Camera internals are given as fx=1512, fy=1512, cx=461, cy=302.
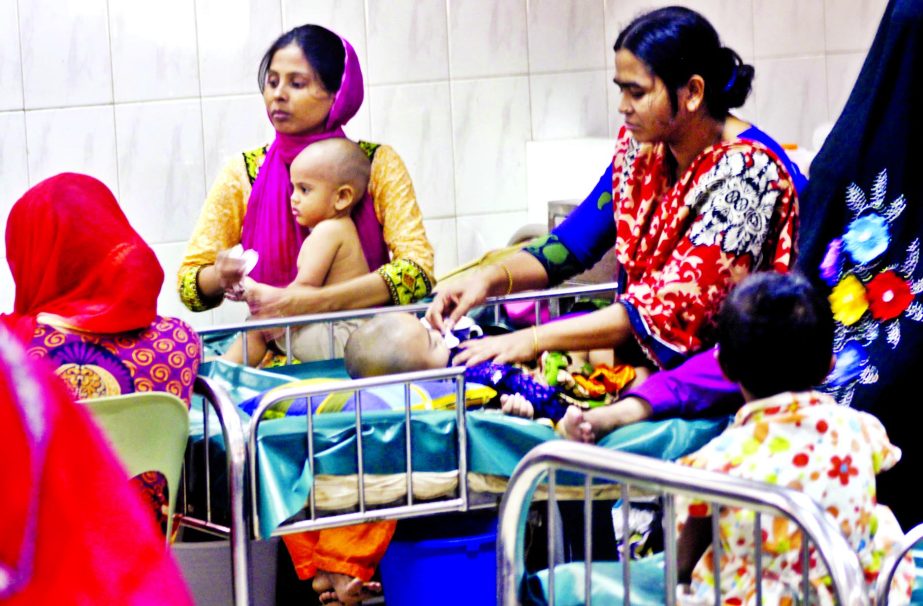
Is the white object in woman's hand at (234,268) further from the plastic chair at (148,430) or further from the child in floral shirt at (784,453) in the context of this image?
the child in floral shirt at (784,453)

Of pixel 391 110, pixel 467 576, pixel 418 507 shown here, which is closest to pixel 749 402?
pixel 418 507

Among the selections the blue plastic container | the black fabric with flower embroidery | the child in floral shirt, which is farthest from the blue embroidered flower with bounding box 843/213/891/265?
the blue plastic container

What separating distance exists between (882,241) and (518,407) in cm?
82

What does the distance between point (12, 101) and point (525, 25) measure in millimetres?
1873

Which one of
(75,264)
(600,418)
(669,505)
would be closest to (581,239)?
(600,418)

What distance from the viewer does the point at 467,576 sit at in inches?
137

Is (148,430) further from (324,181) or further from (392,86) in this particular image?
(392,86)

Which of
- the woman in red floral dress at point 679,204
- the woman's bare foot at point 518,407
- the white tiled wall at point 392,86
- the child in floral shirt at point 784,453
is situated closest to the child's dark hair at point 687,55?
the woman in red floral dress at point 679,204

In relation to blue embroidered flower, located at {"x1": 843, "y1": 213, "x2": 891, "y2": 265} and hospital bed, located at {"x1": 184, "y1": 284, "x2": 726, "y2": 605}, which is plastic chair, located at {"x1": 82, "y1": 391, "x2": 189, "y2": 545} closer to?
hospital bed, located at {"x1": 184, "y1": 284, "x2": 726, "y2": 605}

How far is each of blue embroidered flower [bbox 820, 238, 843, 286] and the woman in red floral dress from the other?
0.25ft

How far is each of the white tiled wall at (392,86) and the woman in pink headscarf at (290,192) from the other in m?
1.06

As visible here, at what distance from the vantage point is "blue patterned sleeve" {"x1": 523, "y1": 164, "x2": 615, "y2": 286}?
3.69 m

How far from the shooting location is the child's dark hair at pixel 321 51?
4246mm

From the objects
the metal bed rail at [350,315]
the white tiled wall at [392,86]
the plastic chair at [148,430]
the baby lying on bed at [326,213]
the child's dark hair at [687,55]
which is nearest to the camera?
the plastic chair at [148,430]
